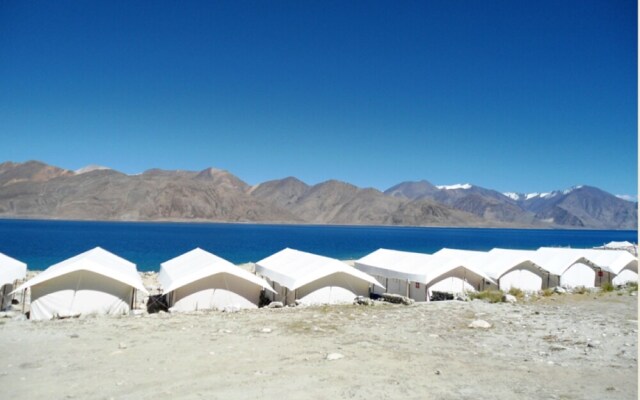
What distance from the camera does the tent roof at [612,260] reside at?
39481 millimetres

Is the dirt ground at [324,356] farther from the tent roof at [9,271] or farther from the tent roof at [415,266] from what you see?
the tent roof at [415,266]

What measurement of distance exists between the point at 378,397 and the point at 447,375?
247 centimetres

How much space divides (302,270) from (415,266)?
307 inches

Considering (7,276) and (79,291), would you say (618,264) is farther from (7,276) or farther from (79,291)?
(7,276)

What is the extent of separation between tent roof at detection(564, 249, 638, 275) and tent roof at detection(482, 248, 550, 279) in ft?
23.9

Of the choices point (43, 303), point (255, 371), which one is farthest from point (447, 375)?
point (43, 303)

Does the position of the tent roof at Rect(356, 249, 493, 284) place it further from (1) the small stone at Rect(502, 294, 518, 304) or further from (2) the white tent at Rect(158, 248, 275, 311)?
(2) the white tent at Rect(158, 248, 275, 311)

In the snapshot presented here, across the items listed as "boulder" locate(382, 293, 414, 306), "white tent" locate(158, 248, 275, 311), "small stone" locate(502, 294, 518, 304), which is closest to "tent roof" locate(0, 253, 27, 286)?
"white tent" locate(158, 248, 275, 311)

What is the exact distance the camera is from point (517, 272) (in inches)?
1351

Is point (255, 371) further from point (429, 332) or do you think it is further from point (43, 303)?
point (43, 303)

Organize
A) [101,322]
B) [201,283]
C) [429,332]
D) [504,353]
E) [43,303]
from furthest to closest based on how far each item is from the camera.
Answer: [201,283], [43,303], [101,322], [429,332], [504,353]

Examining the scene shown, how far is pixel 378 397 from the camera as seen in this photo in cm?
1007

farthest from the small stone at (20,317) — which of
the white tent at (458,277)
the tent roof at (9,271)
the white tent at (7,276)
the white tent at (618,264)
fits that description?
the white tent at (618,264)

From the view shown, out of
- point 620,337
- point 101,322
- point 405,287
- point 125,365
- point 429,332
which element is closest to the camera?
point 125,365
